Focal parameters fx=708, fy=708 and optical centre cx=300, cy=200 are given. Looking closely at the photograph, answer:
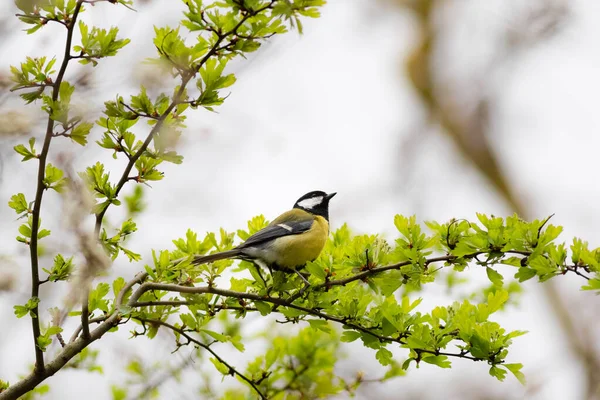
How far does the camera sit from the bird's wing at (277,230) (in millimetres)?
3607

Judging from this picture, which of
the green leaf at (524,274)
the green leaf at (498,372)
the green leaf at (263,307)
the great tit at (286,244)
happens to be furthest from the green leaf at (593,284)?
the great tit at (286,244)

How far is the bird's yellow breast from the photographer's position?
3861 mm

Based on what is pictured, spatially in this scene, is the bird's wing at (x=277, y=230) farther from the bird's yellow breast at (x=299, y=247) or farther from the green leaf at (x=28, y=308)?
the green leaf at (x=28, y=308)

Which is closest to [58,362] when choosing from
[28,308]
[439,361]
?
[28,308]

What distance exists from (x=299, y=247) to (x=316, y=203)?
1.14 m

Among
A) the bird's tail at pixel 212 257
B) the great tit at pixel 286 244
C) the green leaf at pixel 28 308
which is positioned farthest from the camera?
the great tit at pixel 286 244

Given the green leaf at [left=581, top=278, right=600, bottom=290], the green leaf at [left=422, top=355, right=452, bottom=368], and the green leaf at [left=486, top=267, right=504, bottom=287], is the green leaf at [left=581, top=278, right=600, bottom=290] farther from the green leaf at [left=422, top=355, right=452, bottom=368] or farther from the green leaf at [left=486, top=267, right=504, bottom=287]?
the green leaf at [left=422, top=355, right=452, bottom=368]

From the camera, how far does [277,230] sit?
4051 mm

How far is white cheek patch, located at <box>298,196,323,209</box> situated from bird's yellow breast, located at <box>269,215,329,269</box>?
787mm

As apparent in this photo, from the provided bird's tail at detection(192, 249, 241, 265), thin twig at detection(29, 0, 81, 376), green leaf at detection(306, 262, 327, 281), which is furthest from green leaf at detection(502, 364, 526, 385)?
thin twig at detection(29, 0, 81, 376)

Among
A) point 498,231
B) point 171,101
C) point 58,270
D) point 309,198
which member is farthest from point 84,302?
point 309,198

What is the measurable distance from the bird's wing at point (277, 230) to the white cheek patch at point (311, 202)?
0.67 metres

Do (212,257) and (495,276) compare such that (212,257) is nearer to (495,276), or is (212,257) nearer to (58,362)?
(58,362)

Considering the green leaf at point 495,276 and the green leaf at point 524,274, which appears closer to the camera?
the green leaf at point 524,274
